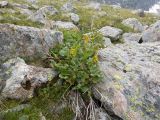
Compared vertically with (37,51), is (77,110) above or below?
below

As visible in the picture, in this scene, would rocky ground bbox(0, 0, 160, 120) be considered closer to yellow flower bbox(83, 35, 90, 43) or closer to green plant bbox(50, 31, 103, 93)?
green plant bbox(50, 31, 103, 93)

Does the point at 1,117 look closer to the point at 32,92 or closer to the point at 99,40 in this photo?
the point at 32,92

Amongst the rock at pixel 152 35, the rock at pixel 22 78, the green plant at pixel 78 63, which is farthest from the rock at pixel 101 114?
the rock at pixel 152 35

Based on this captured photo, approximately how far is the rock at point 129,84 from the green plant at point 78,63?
13.0 inches

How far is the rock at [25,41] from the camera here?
348 inches

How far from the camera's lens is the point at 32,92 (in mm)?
8008

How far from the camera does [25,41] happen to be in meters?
9.20

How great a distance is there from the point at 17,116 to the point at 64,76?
154 centimetres

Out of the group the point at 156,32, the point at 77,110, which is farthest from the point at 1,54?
the point at 156,32

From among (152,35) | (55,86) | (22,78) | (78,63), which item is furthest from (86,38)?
(152,35)

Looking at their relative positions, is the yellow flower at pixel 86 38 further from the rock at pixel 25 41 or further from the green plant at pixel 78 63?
the rock at pixel 25 41

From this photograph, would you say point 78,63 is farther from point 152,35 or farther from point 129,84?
point 152,35

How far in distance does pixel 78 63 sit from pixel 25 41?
5.54 feet

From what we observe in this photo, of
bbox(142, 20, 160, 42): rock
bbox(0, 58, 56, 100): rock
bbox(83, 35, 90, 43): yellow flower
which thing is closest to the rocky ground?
bbox(0, 58, 56, 100): rock
